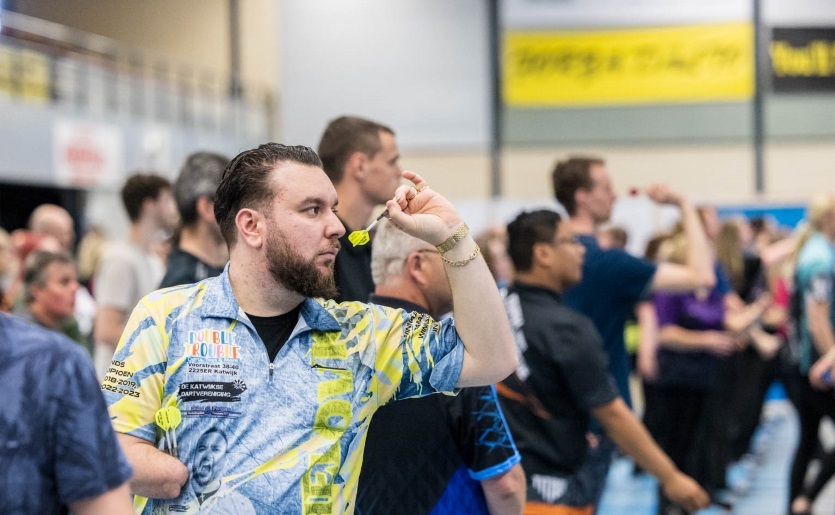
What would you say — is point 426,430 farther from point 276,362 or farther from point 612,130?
point 612,130

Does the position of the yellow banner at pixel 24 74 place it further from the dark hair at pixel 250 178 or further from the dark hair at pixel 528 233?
the dark hair at pixel 250 178

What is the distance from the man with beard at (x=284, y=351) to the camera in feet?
6.72

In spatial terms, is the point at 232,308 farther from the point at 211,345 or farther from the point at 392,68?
the point at 392,68

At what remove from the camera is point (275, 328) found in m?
2.16

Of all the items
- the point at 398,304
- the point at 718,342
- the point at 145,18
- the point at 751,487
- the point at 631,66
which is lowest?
the point at 751,487

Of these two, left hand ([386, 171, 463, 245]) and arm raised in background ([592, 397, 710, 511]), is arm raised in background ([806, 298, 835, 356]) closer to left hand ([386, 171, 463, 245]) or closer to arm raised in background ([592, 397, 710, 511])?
arm raised in background ([592, 397, 710, 511])

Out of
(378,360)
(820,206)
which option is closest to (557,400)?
(378,360)

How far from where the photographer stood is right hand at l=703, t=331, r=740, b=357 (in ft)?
21.0

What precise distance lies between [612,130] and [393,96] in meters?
2.86

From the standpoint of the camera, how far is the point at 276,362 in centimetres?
211

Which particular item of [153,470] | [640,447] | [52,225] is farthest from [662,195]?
[52,225]

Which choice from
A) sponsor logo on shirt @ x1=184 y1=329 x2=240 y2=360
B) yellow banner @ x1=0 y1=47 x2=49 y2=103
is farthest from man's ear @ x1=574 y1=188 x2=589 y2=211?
yellow banner @ x1=0 y1=47 x2=49 y2=103

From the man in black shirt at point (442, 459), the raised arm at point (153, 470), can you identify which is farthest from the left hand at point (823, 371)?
the raised arm at point (153, 470)

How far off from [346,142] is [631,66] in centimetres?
1216
